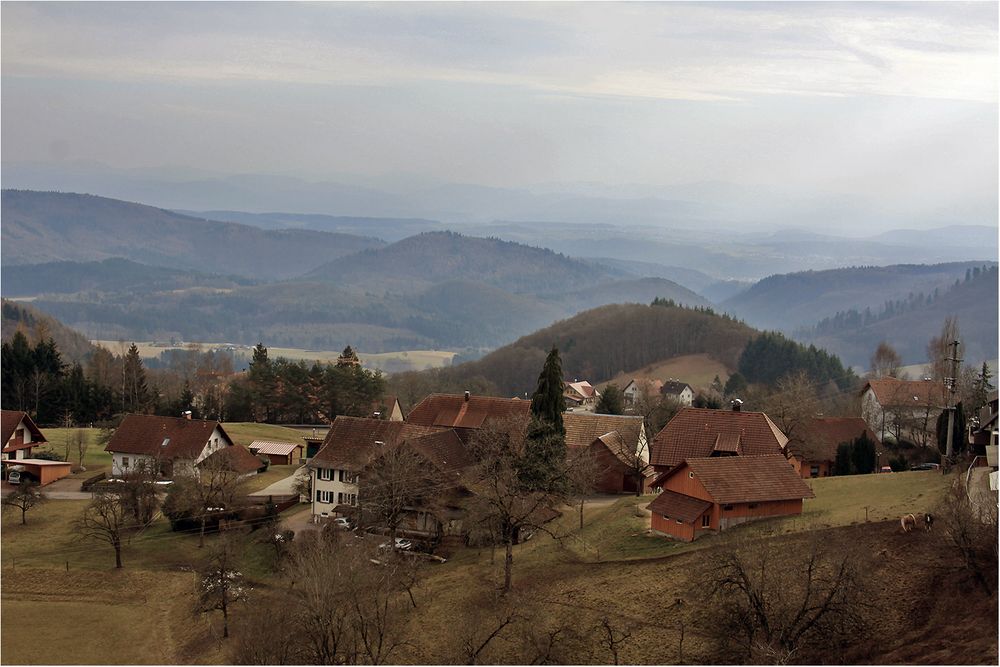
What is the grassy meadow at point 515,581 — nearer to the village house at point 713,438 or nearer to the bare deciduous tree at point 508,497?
the bare deciduous tree at point 508,497

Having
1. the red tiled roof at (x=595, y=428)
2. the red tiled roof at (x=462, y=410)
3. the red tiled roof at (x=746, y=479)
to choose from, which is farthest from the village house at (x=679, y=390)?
the red tiled roof at (x=746, y=479)

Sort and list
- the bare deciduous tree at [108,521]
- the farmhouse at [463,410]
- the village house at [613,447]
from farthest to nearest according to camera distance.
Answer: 1. the farmhouse at [463,410]
2. the village house at [613,447]
3. the bare deciduous tree at [108,521]

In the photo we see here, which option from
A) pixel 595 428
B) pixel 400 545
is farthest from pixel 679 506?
pixel 595 428

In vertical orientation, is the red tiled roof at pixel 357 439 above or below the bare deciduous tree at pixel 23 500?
above

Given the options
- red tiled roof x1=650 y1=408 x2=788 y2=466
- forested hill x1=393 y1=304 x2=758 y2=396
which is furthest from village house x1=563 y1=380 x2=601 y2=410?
red tiled roof x1=650 y1=408 x2=788 y2=466

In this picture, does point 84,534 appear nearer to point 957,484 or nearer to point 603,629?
point 603,629

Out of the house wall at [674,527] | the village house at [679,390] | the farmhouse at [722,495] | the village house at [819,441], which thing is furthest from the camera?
the village house at [679,390]

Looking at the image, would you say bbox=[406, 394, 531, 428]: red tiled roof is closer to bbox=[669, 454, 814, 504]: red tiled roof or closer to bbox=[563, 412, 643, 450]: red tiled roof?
bbox=[563, 412, 643, 450]: red tiled roof

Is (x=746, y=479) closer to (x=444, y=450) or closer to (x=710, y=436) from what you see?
(x=710, y=436)

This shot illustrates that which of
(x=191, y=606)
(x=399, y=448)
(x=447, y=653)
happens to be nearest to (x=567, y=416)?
(x=399, y=448)
